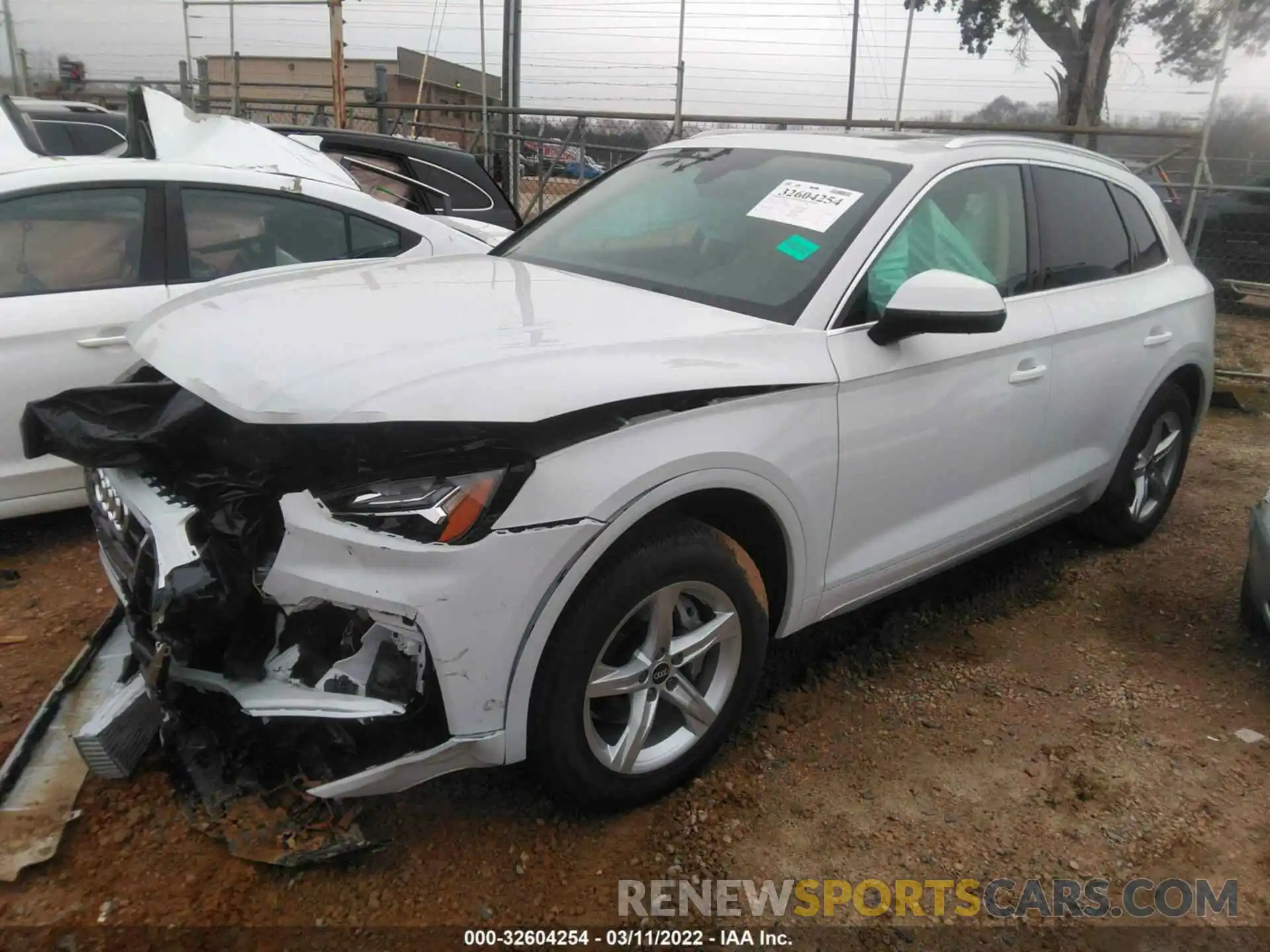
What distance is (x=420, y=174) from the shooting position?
6.20 meters

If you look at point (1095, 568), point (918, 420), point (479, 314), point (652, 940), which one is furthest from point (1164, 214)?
point (652, 940)

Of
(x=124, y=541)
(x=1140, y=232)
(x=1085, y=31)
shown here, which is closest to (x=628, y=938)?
(x=124, y=541)

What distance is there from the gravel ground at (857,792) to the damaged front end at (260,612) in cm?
16

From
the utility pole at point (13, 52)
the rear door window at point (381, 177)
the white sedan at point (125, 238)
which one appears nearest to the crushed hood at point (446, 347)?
the white sedan at point (125, 238)

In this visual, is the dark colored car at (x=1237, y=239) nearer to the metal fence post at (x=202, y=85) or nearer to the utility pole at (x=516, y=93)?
the utility pole at (x=516, y=93)

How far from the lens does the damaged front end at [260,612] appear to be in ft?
6.56

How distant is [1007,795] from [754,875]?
2.79 feet

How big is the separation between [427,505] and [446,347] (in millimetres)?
399

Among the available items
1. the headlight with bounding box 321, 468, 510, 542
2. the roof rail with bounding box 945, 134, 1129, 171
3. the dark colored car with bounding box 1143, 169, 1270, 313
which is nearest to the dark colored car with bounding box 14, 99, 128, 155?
the roof rail with bounding box 945, 134, 1129, 171

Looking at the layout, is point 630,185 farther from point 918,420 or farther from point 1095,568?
point 1095,568

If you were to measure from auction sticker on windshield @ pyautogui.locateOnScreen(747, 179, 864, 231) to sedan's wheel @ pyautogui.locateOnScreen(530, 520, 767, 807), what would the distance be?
43.0 inches

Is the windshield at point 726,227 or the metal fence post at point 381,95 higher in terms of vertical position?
the metal fence post at point 381,95

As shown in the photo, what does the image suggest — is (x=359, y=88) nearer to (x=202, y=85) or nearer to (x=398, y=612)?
(x=202, y=85)

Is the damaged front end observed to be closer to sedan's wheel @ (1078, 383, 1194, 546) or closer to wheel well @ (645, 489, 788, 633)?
wheel well @ (645, 489, 788, 633)
